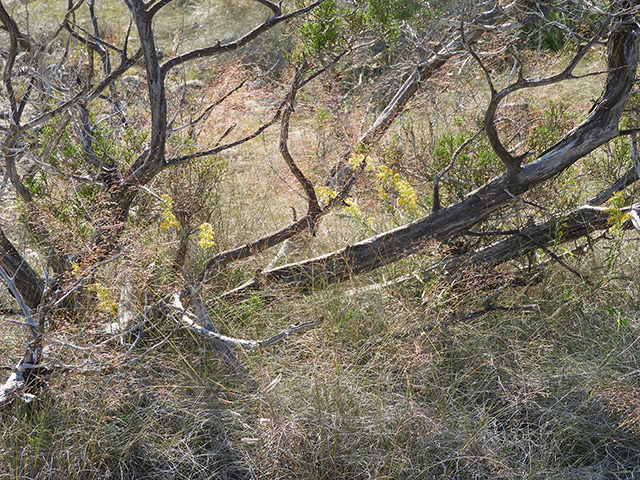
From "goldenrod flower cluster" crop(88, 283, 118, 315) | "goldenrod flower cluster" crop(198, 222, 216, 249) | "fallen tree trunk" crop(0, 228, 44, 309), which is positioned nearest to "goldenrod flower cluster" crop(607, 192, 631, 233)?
"goldenrod flower cluster" crop(198, 222, 216, 249)

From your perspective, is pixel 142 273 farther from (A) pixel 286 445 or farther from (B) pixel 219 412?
(A) pixel 286 445

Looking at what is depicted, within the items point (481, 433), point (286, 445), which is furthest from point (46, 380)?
point (481, 433)

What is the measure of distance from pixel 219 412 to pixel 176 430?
0.17 metres

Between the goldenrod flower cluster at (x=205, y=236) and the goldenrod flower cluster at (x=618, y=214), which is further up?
the goldenrod flower cluster at (x=205, y=236)

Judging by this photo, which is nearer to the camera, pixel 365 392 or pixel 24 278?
pixel 365 392

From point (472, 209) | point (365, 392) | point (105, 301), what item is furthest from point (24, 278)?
point (472, 209)

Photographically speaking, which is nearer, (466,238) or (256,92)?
(466,238)

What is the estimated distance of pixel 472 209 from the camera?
9.06ft

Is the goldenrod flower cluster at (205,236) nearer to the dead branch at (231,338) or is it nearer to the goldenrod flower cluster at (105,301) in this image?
the dead branch at (231,338)

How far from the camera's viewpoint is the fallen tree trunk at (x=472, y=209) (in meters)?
2.59

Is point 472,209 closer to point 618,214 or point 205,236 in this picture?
point 618,214

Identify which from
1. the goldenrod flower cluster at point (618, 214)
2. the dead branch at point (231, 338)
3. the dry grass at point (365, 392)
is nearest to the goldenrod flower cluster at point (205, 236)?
the dry grass at point (365, 392)

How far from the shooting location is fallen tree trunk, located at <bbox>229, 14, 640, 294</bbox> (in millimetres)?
2592

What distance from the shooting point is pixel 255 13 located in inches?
336
